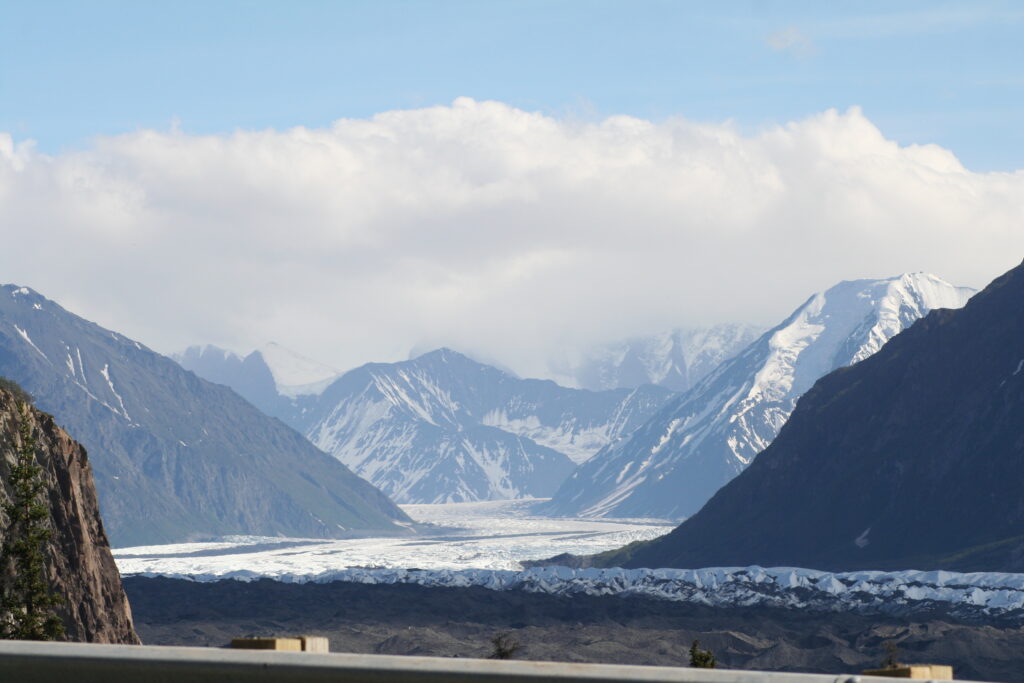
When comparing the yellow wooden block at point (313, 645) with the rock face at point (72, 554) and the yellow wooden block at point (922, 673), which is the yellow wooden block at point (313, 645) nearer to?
the yellow wooden block at point (922, 673)

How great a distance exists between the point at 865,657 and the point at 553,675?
185144 millimetres

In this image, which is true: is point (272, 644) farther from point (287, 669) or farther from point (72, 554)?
point (72, 554)

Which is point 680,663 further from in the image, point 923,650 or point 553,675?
point 553,675

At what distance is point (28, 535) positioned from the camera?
8125 cm

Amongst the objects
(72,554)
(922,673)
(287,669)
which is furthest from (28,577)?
(922,673)

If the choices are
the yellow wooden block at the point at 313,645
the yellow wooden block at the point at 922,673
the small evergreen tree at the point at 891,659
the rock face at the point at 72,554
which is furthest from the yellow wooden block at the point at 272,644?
the rock face at the point at 72,554

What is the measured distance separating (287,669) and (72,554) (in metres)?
136

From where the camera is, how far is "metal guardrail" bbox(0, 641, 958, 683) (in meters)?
15.2

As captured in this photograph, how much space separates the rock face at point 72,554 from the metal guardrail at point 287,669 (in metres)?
120

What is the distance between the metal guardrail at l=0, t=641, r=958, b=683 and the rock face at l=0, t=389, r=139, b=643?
395 ft

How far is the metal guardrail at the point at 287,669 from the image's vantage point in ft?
49.9

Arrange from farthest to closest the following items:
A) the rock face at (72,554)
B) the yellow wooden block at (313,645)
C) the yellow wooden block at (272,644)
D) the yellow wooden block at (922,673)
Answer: the rock face at (72,554) < the yellow wooden block at (313,645) < the yellow wooden block at (272,644) < the yellow wooden block at (922,673)

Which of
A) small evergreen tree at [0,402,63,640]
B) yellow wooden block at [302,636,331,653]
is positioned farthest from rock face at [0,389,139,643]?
yellow wooden block at [302,636,331,653]

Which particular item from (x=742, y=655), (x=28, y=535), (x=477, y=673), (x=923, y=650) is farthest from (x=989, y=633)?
(x=477, y=673)
